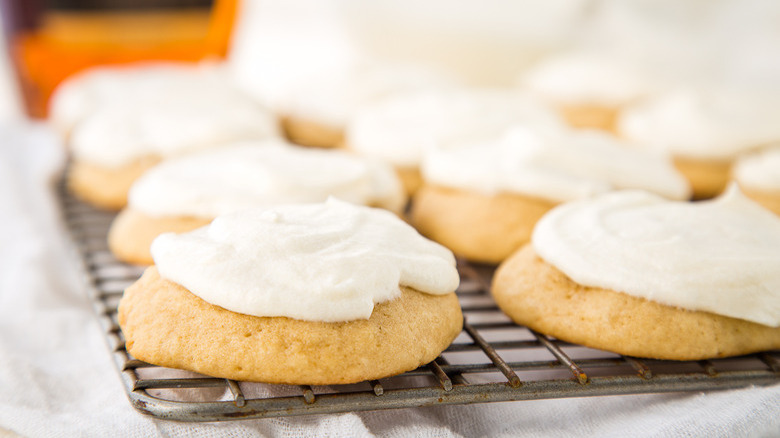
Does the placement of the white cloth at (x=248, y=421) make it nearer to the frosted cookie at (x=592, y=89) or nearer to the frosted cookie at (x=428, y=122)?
the frosted cookie at (x=428, y=122)

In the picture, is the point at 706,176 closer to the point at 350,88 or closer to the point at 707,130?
the point at 707,130

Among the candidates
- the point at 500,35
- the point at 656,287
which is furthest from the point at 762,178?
the point at 500,35

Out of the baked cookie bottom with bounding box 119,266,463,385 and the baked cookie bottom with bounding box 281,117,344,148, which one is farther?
the baked cookie bottom with bounding box 281,117,344,148

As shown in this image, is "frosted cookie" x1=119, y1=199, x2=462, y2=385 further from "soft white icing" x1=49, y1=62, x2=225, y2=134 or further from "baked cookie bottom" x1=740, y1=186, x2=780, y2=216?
"soft white icing" x1=49, y1=62, x2=225, y2=134

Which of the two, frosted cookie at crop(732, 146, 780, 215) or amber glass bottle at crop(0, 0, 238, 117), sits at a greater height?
frosted cookie at crop(732, 146, 780, 215)

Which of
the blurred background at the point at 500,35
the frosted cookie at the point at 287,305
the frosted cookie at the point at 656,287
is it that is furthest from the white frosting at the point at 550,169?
the blurred background at the point at 500,35

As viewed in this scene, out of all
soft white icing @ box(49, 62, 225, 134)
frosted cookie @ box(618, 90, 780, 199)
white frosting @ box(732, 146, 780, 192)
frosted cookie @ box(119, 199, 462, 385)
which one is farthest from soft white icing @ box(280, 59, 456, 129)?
frosted cookie @ box(119, 199, 462, 385)

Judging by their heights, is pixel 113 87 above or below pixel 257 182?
below
